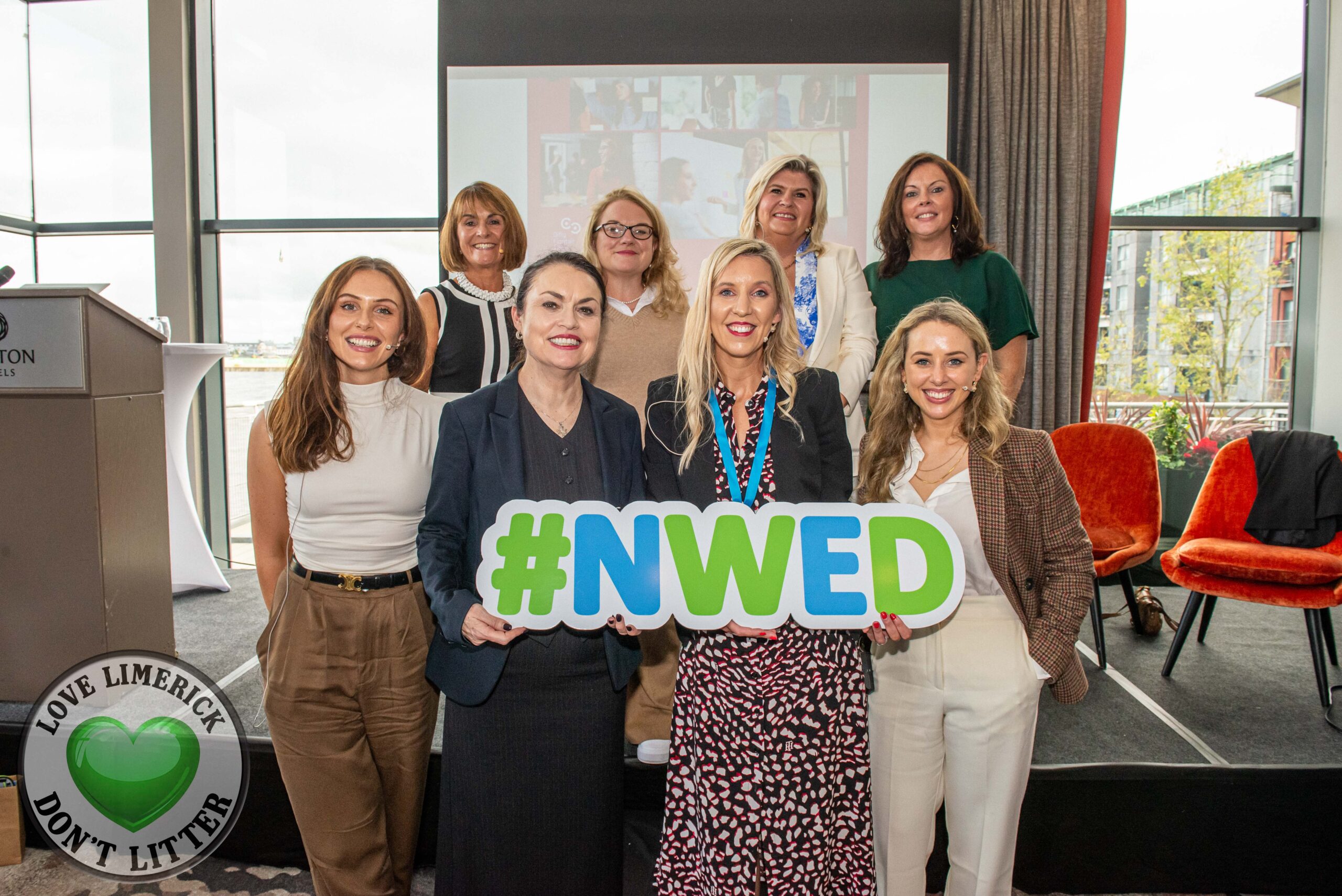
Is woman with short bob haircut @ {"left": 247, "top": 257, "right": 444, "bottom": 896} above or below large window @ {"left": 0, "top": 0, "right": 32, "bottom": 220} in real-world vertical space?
below

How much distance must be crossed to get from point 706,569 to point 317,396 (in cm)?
91

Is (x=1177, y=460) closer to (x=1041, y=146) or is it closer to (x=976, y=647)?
(x=1041, y=146)

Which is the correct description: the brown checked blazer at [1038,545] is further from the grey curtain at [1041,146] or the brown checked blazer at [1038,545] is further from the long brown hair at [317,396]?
the grey curtain at [1041,146]

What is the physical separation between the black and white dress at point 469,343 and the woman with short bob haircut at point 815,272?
2.44 ft

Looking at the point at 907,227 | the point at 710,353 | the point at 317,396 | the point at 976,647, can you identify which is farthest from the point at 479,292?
the point at 976,647

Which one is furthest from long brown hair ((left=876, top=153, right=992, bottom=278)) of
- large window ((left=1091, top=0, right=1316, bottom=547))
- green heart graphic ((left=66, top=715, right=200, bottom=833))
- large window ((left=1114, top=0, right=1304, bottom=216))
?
large window ((left=1114, top=0, right=1304, bottom=216))

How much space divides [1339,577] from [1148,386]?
90.5 inches

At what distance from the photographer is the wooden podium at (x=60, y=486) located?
1993 millimetres

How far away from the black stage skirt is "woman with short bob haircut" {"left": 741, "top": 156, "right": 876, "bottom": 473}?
103 cm

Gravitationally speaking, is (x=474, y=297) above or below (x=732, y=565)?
above

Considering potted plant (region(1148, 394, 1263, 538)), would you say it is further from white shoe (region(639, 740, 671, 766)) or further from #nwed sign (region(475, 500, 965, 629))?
#nwed sign (region(475, 500, 965, 629))

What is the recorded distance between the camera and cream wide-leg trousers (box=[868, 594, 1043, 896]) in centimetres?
147

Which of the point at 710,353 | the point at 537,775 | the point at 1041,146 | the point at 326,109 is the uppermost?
the point at 326,109

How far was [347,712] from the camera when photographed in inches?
61.2
